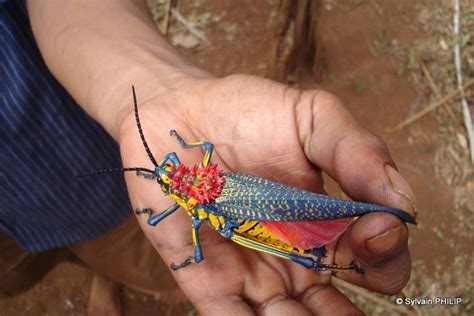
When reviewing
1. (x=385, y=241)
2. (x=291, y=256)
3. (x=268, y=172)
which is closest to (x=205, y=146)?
(x=268, y=172)

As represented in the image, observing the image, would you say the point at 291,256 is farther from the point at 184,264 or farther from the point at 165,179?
the point at 165,179

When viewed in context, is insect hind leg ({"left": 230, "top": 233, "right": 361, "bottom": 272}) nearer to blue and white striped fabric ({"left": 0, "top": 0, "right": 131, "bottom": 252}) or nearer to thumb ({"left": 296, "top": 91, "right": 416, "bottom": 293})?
thumb ({"left": 296, "top": 91, "right": 416, "bottom": 293})

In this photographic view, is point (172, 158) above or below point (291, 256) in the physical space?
above

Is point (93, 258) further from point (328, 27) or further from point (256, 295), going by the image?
point (328, 27)

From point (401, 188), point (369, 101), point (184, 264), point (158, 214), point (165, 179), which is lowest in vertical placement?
point (369, 101)

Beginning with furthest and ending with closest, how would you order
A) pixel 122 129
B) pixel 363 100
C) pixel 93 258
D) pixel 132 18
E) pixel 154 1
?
pixel 154 1, pixel 363 100, pixel 93 258, pixel 132 18, pixel 122 129

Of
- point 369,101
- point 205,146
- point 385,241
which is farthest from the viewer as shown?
point 369,101

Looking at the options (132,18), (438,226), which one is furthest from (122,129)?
(438,226)
